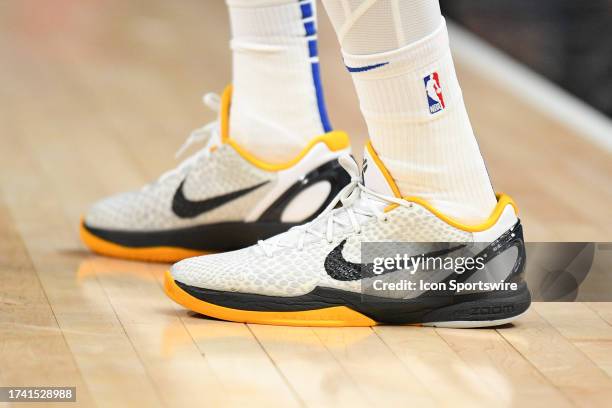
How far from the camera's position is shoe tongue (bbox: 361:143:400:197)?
1.38m

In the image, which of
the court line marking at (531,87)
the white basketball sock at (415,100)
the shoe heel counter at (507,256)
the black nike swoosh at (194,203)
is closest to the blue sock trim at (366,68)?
the white basketball sock at (415,100)

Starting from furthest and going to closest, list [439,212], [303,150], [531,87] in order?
[531,87], [303,150], [439,212]

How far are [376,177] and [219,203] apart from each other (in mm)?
328

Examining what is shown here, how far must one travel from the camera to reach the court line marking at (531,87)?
261cm

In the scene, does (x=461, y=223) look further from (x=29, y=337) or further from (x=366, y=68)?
(x=29, y=337)

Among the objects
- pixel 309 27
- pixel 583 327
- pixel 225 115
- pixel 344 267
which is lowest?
pixel 583 327

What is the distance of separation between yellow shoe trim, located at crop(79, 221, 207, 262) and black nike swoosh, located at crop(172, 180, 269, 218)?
5cm

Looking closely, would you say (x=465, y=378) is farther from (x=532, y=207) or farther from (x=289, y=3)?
(x=532, y=207)

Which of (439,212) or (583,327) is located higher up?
(439,212)

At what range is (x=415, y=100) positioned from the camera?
1326 millimetres

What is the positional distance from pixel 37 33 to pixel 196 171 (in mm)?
2105

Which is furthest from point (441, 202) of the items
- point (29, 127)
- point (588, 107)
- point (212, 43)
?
point (212, 43)

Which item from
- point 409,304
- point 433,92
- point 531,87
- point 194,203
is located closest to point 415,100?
point 433,92

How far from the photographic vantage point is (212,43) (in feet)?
11.4
